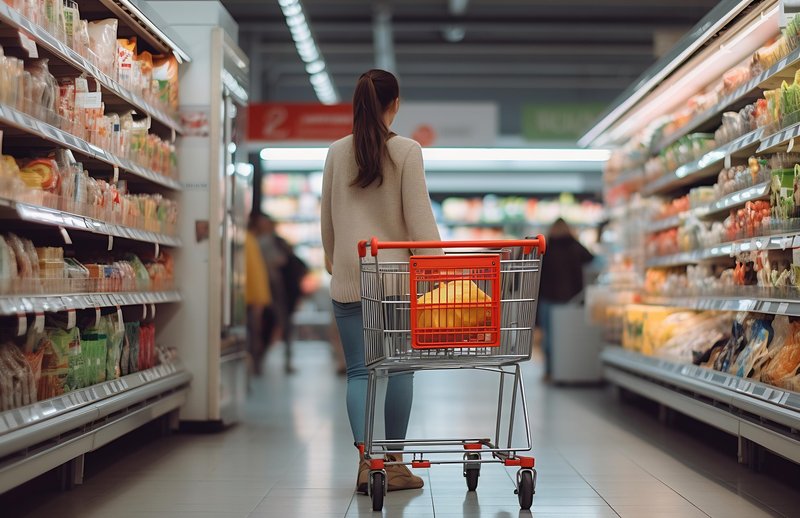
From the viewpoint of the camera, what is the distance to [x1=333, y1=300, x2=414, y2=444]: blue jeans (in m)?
3.91

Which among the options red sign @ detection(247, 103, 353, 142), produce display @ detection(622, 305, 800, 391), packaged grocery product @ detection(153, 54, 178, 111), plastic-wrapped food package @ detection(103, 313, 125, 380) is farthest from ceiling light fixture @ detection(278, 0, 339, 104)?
plastic-wrapped food package @ detection(103, 313, 125, 380)

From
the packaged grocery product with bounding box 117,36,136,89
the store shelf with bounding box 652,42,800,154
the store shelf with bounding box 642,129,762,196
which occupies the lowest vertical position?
the store shelf with bounding box 642,129,762,196

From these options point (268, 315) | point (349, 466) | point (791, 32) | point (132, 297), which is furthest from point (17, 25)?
point (268, 315)

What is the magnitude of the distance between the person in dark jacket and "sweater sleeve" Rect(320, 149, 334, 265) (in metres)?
6.16

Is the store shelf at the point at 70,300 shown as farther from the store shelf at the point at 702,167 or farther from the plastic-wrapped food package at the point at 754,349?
the store shelf at the point at 702,167

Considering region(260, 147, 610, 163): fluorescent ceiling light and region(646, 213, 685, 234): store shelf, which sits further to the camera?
region(260, 147, 610, 163): fluorescent ceiling light

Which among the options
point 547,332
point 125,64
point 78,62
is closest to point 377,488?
point 78,62

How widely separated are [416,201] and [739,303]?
188 cm

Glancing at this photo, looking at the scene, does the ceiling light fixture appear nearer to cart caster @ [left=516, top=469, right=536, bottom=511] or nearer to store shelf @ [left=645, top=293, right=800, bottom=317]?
store shelf @ [left=645, top=293, right=800, bottom=317]

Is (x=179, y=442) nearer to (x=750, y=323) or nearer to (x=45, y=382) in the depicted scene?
(x=45, y=382)

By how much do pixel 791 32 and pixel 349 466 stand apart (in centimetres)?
285

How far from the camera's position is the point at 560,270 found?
10.4m

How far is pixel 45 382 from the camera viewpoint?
363 centimetres

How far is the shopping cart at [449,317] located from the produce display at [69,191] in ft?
3.95
